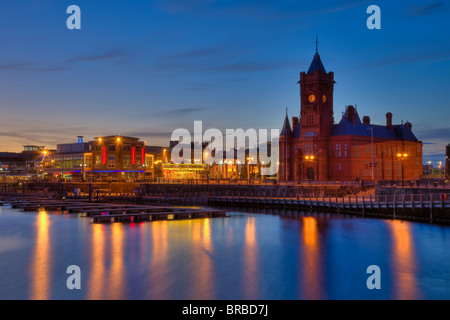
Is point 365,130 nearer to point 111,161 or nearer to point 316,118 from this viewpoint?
point 316,118

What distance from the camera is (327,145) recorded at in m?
87.4

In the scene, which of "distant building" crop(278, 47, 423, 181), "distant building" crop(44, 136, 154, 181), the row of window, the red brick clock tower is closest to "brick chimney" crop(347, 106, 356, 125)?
"distant building" crop(278, 47, 423, 181)

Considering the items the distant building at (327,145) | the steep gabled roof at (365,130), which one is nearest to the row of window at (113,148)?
the distant building at (327,145)

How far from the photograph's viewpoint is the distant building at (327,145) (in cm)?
8575

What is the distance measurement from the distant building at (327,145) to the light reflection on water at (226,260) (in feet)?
122

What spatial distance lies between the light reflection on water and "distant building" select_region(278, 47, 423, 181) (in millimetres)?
37324

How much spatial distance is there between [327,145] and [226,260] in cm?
6126

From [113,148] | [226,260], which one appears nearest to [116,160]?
[113,148]

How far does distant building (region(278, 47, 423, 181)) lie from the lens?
85.8 m

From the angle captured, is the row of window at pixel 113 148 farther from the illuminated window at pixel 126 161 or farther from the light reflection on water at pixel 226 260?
the light reflection on water at pixel 226 260

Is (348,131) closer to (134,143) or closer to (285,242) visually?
(285,242)
